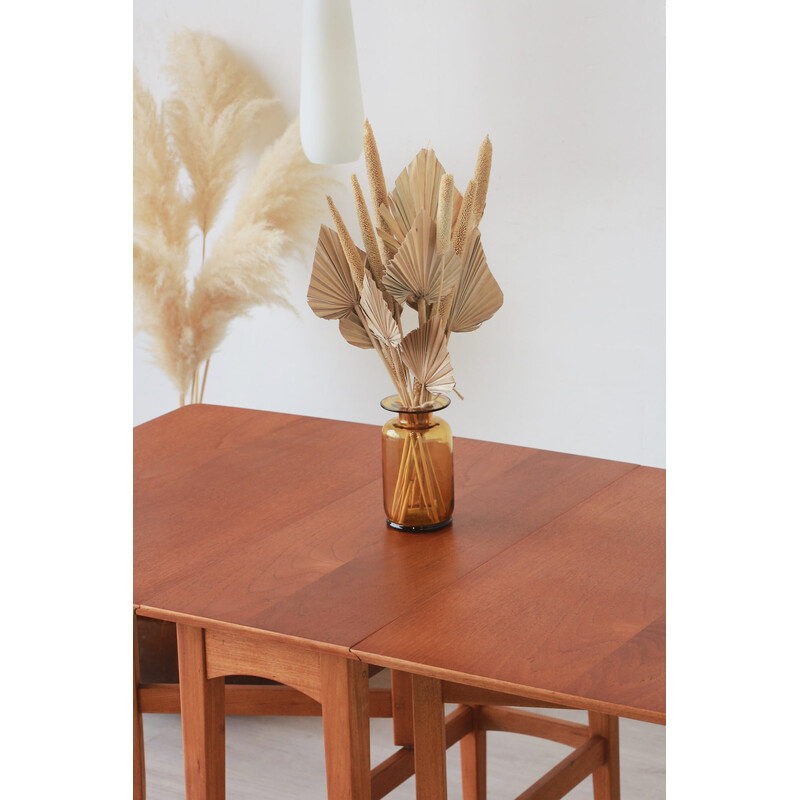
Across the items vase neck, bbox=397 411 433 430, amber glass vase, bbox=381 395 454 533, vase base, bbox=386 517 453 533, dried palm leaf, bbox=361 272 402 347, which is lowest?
vase base, bbox=386 517 453 533

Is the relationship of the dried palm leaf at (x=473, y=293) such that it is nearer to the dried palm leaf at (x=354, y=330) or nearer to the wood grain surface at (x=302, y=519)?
the dried palm leaf at (x=354, y=330)

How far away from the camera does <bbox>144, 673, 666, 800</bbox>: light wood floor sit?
2496 millimetres

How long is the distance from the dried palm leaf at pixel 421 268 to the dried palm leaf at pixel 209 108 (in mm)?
1920

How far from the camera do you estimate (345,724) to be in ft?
4.47

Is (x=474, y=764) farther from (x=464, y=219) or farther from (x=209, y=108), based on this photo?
(x=209, y=108)

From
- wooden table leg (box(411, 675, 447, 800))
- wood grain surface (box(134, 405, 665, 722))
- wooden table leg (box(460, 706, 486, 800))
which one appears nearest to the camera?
wood grain surface (box(134, 405, 665, 722))

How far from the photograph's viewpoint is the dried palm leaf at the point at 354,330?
1.56 meters

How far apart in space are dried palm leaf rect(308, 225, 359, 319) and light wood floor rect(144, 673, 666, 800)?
4.42 feet

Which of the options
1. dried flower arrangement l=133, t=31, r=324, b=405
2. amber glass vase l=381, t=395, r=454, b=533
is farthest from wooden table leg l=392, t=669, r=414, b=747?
dried flower arrangement l=133, t=31, r=324, b=405

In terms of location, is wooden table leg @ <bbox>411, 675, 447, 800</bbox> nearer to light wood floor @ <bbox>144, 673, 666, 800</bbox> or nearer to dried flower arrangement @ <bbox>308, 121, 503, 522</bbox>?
dried flower arrangement @ <bbox>308, 121, 503, 522</bbox>

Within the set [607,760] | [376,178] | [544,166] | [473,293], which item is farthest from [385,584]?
[544,166]
